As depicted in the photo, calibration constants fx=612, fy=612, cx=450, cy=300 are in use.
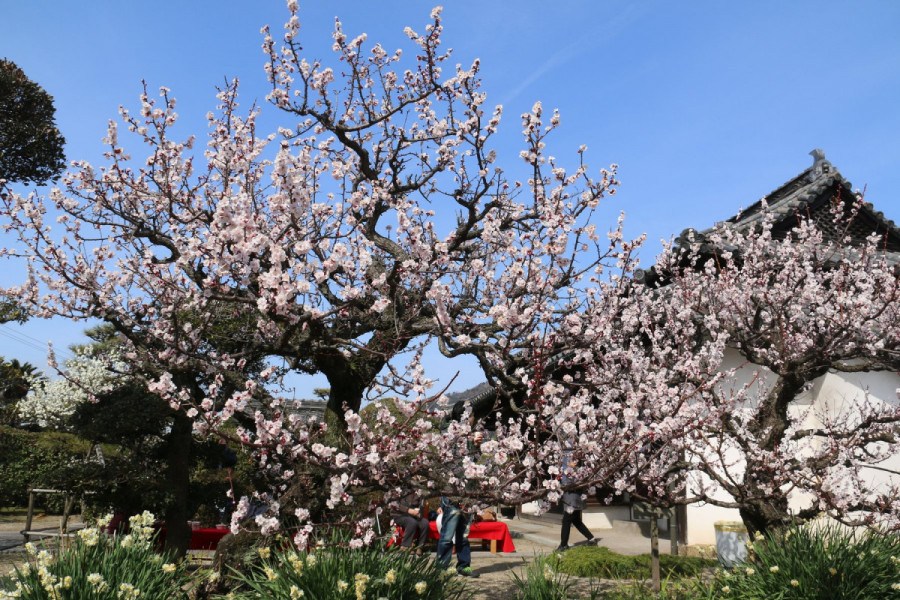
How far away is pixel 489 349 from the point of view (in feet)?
17.3

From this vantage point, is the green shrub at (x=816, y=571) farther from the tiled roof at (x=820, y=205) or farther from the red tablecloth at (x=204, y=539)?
the red tablecloth at (x=204, y=539)

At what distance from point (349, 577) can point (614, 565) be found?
18.0 ft

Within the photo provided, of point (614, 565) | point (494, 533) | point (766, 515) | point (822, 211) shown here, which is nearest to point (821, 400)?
point (822, 211)

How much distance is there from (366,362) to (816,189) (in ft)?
36.3

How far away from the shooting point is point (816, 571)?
5.56 metres

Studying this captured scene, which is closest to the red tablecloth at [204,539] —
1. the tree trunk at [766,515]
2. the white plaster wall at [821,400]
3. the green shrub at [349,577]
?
the green shrub at [349,577]

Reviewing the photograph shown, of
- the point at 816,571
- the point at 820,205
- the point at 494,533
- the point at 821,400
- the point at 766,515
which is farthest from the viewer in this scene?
the point at 820,205

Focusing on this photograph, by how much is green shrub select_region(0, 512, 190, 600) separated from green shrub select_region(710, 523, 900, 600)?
5.09 metres

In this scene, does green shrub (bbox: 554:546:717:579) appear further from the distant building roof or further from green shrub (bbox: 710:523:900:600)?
the distant building roof

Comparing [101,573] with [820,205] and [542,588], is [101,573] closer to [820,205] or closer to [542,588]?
[542,588]

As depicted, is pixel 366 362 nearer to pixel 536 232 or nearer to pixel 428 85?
pixel 536 232

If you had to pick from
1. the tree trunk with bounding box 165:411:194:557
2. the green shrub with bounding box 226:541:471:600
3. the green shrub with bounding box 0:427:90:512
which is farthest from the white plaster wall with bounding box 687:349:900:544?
the green shrub with bounding box 0:427:90:512

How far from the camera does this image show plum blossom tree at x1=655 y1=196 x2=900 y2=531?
740 cm

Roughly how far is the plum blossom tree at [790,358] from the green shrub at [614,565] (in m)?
1.20
